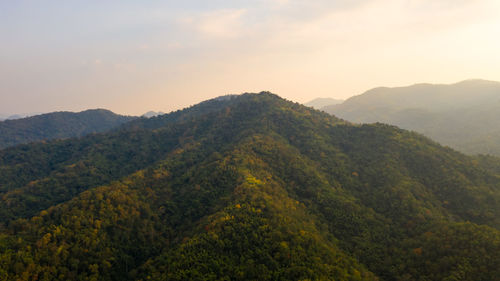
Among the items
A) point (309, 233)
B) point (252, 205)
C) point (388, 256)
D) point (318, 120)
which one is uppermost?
point (318, 120)

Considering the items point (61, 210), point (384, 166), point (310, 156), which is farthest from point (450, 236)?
point (61, 210)

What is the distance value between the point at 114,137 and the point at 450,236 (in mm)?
186640

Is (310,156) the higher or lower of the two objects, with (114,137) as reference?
lower

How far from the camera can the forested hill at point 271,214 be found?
4934 centimetres

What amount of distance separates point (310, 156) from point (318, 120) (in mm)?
45928

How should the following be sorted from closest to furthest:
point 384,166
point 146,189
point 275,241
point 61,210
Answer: point 275,241 < point 61,210 < point 146,189 < point 384,166

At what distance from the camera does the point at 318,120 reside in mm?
151750

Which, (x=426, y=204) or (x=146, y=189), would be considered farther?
(x=146, y=189)

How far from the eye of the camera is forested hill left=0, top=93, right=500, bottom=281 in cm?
4934

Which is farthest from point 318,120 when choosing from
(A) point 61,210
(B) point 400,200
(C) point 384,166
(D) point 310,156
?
(A) point 61,210

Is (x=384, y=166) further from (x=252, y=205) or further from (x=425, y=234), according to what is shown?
(x=252, y=205)

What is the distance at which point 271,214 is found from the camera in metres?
59.5

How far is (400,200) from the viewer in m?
80.6

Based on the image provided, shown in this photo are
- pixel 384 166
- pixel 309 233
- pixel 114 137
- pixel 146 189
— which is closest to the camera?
pixel 309 233
